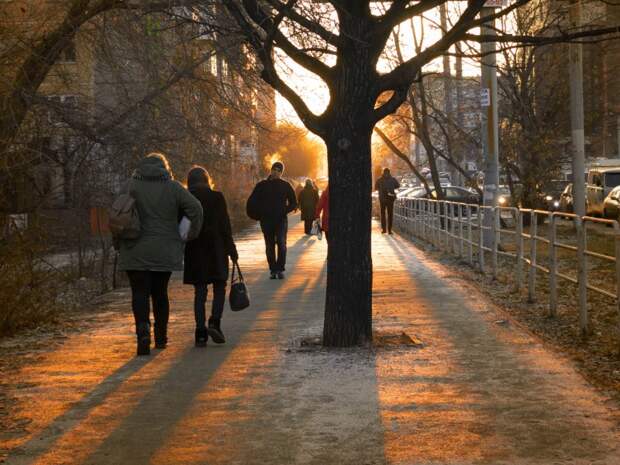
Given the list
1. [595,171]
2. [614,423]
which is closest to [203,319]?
[614,423]

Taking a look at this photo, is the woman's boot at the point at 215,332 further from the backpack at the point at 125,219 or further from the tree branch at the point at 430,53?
the tree branch at the point at 430,53

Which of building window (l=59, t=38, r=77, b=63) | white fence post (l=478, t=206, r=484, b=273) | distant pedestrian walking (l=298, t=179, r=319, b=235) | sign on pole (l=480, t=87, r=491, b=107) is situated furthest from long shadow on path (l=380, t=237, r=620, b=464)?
distant pedestrian walking (l=298, t=179, r=319, b=235)

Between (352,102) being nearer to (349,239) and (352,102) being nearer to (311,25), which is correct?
(311,25)

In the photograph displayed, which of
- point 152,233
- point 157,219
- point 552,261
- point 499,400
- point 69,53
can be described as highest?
point 69,53

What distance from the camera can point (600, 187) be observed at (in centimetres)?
3478

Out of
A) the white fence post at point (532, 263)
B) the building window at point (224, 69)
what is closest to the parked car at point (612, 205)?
the white fence post at point (532, 263)

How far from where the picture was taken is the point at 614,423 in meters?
6.32

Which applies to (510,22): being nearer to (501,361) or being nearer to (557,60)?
(557,60)

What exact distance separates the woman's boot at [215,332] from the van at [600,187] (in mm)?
25657

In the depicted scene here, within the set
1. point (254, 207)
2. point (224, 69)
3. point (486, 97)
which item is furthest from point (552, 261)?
point (486, 97)

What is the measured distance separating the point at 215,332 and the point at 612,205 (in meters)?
23.7

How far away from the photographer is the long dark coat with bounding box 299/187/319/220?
27.7 meters

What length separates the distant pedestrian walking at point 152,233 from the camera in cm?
914

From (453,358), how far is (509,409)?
78.4 inches
